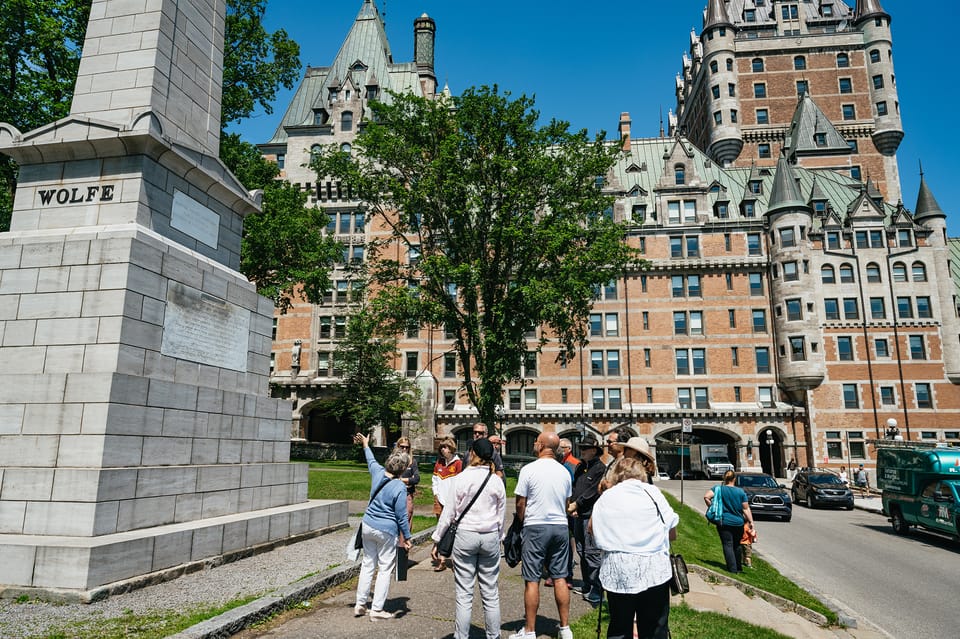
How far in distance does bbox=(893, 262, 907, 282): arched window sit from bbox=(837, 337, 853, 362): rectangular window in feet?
20.5

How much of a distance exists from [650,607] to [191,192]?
929 centimetres

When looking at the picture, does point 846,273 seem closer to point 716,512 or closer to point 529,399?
point 529,399

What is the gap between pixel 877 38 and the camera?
62.6m

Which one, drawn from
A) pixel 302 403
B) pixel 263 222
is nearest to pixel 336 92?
pixel 302 403

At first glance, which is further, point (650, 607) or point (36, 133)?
point (36, 133)

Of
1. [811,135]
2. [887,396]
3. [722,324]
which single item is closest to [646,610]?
[722,324]

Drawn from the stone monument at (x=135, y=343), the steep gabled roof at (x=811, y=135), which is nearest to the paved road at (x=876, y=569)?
the stone monument at (x=135, y=343)

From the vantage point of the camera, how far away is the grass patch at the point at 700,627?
6.45 meters

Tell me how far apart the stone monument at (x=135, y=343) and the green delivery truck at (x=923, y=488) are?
1697 centimetres

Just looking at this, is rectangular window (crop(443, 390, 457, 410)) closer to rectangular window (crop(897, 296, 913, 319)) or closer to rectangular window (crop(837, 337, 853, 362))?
rectangular window (crop(837, 337, 853, 362))

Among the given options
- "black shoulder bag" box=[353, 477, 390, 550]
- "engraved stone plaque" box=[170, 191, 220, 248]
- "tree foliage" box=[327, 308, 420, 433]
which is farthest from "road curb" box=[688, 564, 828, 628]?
"tree foliage" box=[327, 308, 420, 433]

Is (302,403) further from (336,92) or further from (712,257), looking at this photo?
(712,257)

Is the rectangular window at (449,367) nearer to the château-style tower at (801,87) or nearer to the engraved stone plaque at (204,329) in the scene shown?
the château-style tower at (801,87)

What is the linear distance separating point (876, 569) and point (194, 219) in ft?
51.3
